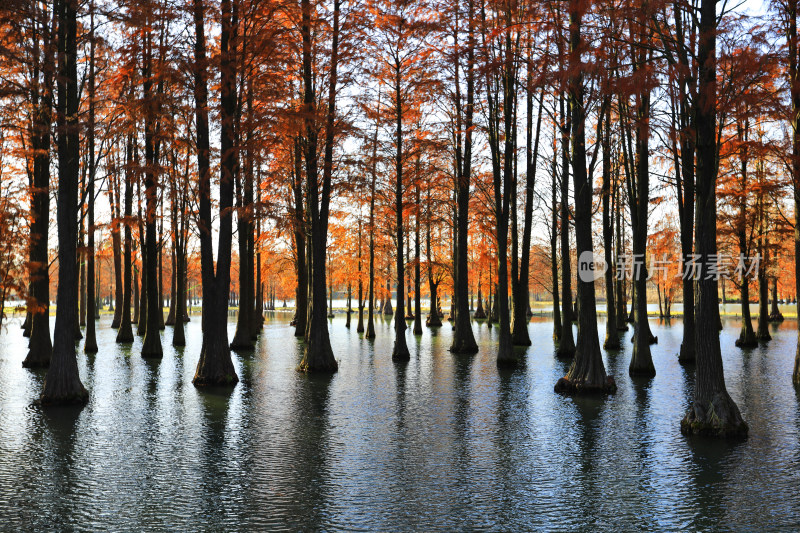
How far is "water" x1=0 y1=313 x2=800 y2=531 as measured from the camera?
758 cm

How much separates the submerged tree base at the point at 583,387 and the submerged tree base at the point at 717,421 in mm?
4674

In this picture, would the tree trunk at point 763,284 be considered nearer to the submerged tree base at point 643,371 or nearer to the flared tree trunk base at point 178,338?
the submerged tree base at point 643,371

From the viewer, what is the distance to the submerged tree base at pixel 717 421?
11.3 meters

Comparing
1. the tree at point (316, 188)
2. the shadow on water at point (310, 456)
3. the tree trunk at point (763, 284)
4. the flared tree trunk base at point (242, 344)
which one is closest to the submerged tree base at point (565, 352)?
the tree at point (316, 188)

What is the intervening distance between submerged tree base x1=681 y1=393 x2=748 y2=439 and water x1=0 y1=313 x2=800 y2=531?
41cm

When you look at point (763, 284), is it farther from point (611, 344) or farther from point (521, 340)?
point (521, 340)

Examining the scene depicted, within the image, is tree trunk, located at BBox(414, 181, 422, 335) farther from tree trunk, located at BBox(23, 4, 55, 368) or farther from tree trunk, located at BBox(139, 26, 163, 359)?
tree trunk, located at BBox(23, 4, 55, 368)

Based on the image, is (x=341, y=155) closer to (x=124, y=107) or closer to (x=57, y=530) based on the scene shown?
(x=124, y=107)

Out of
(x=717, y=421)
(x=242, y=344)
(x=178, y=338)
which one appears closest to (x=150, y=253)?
(x=242, y=344)

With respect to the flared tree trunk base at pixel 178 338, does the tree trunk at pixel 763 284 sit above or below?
above

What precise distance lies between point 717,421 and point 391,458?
581cm


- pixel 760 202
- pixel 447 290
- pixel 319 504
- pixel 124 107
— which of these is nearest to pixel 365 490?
pixel 319 504

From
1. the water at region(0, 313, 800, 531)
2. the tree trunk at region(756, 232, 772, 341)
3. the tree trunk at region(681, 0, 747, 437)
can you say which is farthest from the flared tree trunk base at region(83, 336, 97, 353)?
the tree trunk at region(756, 232, 772, 341)

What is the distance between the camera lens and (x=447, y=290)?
167 feet
